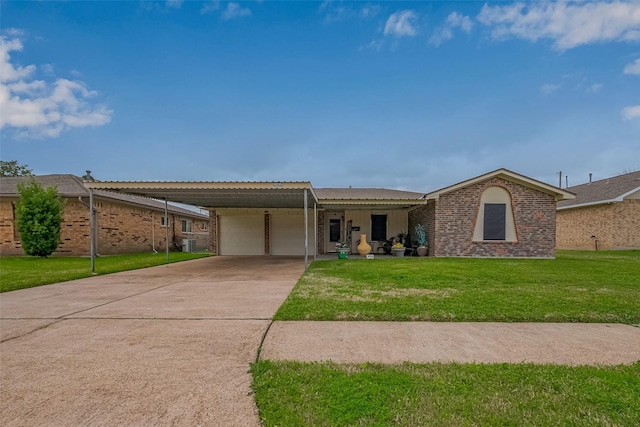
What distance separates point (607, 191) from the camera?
18.3 m

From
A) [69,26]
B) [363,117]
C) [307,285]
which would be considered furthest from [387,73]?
[69,26]

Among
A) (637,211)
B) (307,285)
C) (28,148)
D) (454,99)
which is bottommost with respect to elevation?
(307,285)

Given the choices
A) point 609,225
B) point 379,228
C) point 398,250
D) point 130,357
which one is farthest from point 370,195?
point 609,225

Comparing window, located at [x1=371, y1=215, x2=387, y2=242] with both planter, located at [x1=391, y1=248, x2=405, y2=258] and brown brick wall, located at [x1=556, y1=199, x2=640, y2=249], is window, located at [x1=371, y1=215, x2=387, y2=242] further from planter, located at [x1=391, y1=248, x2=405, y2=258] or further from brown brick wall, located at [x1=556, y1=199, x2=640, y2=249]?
brown brick wall, located at [x1=556, y1=199, x2=640, y2=249]

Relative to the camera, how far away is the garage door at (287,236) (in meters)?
15.9

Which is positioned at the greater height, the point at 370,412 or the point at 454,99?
the point at 454,99

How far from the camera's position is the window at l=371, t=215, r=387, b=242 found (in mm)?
15539

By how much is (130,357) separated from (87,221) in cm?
1488

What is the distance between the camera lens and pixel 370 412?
76.8 inches

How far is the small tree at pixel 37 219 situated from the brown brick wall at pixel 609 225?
92.2 feet

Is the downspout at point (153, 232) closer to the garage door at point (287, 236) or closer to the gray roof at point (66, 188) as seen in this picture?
the gray roof at point (66, 188)

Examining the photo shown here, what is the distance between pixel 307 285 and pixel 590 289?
550 cm

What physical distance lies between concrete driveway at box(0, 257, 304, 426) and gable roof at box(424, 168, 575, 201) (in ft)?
28.8

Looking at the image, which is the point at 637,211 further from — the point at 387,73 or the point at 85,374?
the point at 85,374
